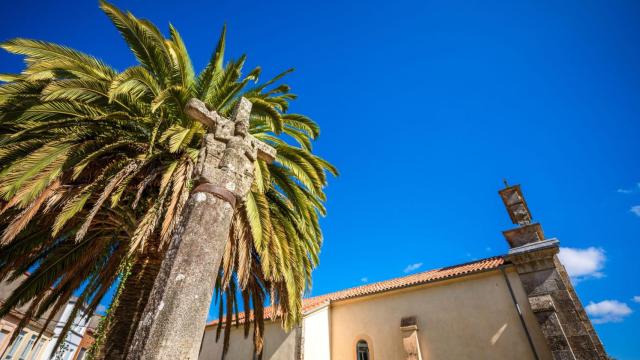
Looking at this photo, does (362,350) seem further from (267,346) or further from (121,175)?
(121,175)

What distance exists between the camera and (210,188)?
2719 millimetres

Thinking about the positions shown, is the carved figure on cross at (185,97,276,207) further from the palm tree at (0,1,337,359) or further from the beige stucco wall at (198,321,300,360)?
the beige stucco wall at (198,321,300,360)

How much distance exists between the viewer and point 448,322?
476 inches

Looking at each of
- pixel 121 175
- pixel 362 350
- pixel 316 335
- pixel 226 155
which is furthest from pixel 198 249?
pixel 362 350

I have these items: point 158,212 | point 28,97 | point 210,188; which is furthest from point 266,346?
point 210,188

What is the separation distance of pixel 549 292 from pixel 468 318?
2922mm

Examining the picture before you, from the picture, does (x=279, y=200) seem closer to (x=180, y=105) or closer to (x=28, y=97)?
(x=180, y=105)

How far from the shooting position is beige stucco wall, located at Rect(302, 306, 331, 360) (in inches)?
515

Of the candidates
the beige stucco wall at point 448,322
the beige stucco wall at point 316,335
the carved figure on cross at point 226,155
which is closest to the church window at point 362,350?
the beige stucco wall at point 448,322

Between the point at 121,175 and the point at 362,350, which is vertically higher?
the point at 121,175

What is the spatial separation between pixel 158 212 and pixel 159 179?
5.11ft

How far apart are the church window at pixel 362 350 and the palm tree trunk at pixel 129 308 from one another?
1094cm

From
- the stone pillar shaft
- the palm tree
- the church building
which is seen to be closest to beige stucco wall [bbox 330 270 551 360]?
the church building

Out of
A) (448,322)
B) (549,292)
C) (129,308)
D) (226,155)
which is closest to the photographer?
(226,155)
